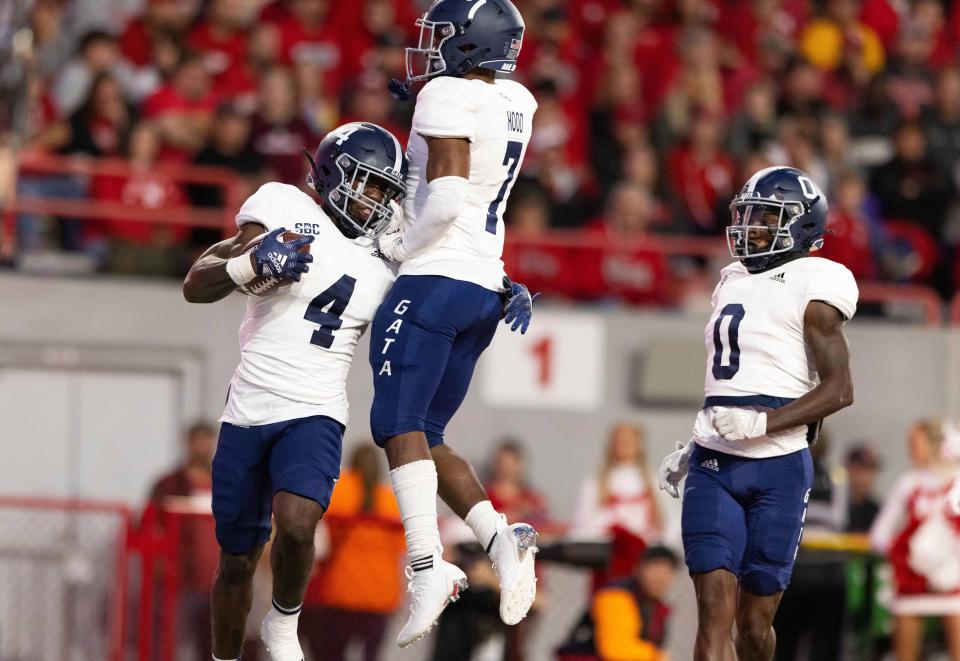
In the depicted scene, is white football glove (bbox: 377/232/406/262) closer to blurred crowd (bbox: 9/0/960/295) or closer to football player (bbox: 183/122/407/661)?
football player (bbox: 183/122/407/661)

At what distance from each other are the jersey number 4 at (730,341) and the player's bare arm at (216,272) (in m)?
1.80

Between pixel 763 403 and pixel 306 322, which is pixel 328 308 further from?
pixel 763 403

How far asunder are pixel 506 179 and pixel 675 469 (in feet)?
4.51

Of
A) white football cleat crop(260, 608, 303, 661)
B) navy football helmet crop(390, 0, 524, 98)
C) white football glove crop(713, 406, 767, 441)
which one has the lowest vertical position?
white football cleat crop(260, 608, 303, 661)

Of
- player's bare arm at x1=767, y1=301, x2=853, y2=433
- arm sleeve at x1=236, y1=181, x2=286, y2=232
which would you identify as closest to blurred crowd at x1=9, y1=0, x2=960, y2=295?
arm sleeve at x1=236, y1=181, x2=286, y2=232

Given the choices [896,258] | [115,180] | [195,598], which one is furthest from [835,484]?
[115,180]

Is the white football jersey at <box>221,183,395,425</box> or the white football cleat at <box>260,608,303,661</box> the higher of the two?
the white football jersey at <box>221,183,395,425</box>

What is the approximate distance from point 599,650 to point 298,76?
18.2 ft

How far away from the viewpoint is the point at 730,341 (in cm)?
687

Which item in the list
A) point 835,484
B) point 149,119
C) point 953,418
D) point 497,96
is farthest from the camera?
point 953,418

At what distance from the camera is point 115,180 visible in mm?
11891

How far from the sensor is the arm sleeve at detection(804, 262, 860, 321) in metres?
6.69

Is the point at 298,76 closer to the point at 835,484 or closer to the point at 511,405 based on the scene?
the point at 511,405

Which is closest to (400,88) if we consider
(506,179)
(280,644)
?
(506,179)
